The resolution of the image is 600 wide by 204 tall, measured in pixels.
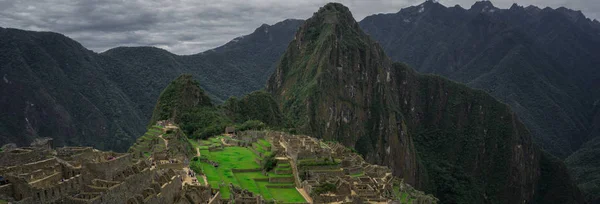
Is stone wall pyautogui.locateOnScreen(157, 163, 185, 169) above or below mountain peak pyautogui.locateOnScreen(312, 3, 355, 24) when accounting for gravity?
below

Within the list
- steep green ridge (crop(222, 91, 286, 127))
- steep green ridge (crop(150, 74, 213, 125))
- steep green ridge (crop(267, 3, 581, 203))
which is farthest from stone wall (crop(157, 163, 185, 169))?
steep green ridge (crop(267, 3, 581, 203))

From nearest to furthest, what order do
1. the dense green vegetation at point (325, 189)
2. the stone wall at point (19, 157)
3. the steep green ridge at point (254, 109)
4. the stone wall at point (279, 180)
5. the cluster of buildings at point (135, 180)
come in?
the cluster of buildings at point (135, 180)
the stone wall at point (19, 157)
the dense green vegetation at point (325, 189)
the stone wall at point (279, 180)
the steep green ridge at point (254, 109)

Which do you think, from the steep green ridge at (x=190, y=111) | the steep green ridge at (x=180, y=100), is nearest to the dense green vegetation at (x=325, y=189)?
the steep green ridge at (x=190, y=111)

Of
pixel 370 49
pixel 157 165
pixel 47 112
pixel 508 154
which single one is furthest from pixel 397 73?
pixel 157 165

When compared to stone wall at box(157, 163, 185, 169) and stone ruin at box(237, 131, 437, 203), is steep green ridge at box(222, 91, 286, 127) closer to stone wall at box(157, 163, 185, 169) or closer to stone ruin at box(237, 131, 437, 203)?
stone ruin at box(237, 131, 437, 203)

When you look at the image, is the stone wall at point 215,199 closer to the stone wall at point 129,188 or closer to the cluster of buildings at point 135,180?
the cluster of buildings at point 135,180

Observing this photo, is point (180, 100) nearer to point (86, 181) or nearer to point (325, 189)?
point (325, 189)
